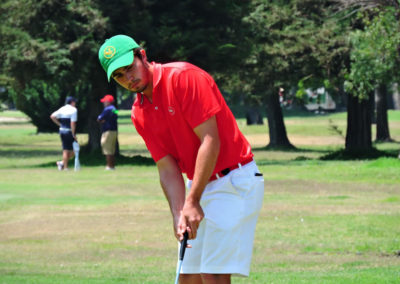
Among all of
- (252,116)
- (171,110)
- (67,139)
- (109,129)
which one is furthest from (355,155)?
(252,116)

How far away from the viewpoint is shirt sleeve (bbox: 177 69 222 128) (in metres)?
5.21

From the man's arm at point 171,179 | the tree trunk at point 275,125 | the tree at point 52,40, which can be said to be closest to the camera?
the man's arm at point 171,179

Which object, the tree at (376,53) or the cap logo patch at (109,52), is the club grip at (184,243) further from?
the tree at (376,53)

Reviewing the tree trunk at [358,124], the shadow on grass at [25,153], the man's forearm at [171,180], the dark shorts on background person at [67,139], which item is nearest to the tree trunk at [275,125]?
the tree trunk at [358,124]

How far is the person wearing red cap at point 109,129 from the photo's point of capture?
24.2 m

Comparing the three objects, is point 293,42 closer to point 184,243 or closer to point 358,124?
point 358,124

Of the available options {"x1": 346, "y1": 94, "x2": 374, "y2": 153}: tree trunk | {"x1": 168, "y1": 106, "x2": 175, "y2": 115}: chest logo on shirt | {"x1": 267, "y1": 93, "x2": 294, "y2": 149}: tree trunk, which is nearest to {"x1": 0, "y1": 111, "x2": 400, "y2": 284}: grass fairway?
{"x1": 168, "y1": 106, "x2": 175, "y2": 115}: chest logo on shirt

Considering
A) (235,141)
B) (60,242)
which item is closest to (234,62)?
(60,242)

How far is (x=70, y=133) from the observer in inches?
952

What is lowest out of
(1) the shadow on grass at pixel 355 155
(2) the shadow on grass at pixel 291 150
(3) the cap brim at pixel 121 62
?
(2) the shadow on grass at pixel 291 150

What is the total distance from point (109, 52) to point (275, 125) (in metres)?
36.6

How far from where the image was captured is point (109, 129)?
81.0 ft

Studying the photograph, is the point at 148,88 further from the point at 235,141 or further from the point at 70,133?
the point at 70,133

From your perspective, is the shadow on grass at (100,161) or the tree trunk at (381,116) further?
the tree trunk at (381,116)
